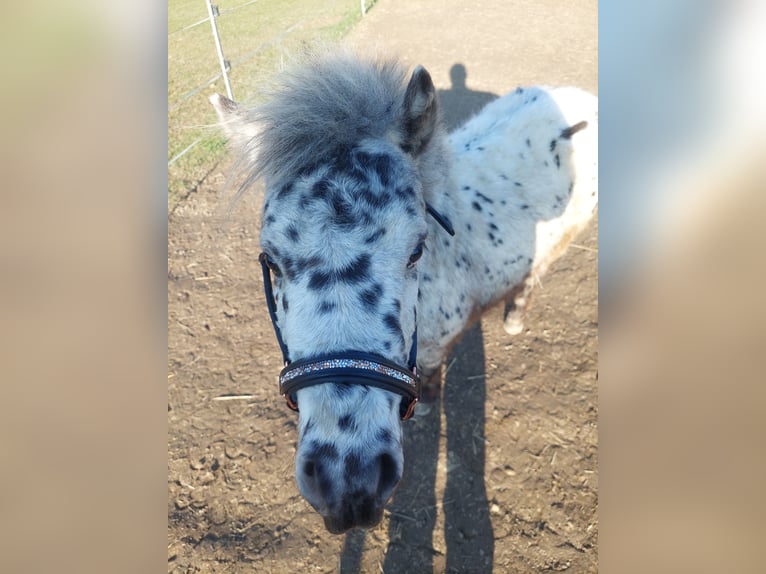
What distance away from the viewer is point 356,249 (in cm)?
155

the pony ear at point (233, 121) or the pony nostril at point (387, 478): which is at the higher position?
the pony ear at point (233, 121)

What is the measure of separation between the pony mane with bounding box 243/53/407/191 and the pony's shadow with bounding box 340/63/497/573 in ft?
8.51

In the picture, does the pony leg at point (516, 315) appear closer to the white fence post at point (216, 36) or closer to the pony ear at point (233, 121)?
the pony ear at point (233, 121)

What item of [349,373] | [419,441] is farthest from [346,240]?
[419,441]

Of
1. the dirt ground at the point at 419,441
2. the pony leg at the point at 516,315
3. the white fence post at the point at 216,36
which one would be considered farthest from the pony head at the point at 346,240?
the white fence post at the point at 216,36

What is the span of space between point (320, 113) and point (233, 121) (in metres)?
0.60

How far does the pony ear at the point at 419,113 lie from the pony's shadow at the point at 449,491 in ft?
8.10

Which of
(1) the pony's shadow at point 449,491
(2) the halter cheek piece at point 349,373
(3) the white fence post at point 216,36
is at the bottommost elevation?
(1) the pony's shadow at point 449,491

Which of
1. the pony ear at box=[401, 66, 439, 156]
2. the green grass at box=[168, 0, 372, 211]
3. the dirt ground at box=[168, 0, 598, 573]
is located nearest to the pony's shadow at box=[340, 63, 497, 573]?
the dirt ground at box=[168, 0, 598, 573]

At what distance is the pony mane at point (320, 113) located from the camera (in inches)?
70.2
